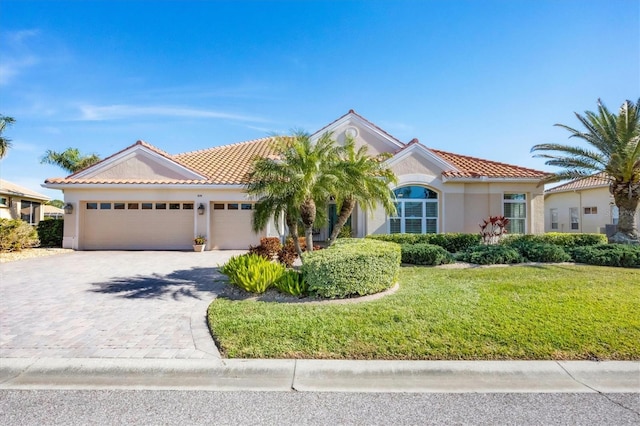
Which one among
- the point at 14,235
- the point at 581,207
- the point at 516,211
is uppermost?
the point at 581,207

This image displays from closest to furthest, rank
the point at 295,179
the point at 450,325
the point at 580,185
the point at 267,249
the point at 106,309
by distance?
the point at 450,325
the point at 106,309
the point at 295,179
the point at 267,249
the point at 580,185

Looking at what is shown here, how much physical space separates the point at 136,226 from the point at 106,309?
12359mm

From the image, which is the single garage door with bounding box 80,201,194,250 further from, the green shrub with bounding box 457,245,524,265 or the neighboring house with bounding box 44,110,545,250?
the green shrub with bounding box 457,245,524,265

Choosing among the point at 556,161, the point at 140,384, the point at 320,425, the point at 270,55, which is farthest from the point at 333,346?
the point at 556,161

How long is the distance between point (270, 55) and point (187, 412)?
1361cm

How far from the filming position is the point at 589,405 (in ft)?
12.0

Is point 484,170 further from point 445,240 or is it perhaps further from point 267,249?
point 267,249

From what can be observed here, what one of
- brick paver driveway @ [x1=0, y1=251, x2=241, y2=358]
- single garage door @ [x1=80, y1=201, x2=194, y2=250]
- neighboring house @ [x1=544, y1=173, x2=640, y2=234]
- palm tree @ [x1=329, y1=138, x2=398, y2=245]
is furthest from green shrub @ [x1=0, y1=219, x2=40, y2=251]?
neighboring house @ [x1=544, y1=173, x2=640, y2=234]

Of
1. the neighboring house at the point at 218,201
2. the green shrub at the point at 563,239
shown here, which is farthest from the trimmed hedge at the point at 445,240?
the neighboring house at the point at 218,201

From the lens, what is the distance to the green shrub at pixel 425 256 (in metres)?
11.2

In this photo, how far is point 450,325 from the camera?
5.54 metres

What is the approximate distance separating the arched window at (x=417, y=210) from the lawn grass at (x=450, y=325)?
907cm

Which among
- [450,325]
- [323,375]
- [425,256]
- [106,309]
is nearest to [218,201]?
[106,309]

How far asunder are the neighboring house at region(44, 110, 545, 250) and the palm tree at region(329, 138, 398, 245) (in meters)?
6.19
